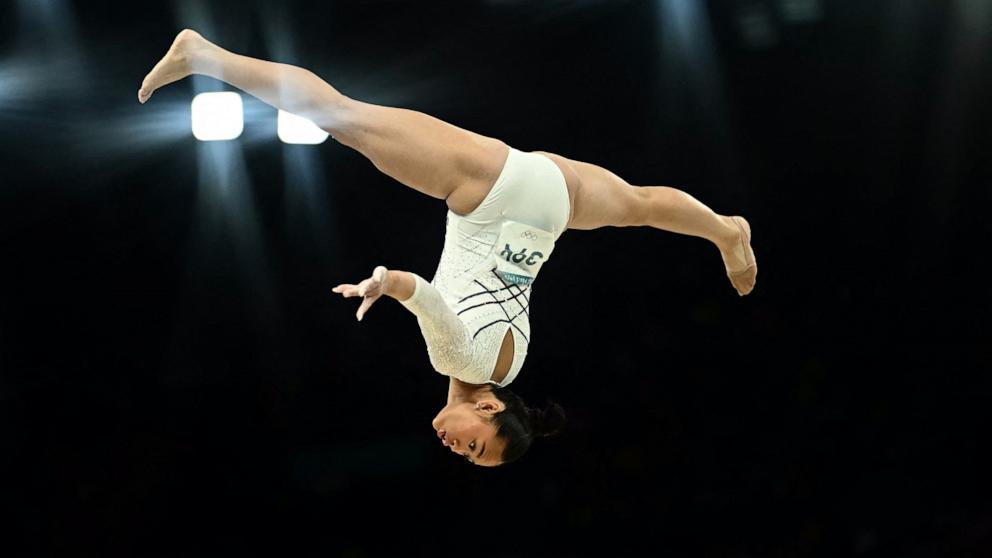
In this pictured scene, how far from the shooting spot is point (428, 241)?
4.10 meters

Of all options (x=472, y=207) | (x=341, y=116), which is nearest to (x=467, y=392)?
(x=472, y=207)

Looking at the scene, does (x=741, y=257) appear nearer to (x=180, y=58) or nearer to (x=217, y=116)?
(x=180, y=58)

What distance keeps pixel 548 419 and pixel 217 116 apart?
165cm

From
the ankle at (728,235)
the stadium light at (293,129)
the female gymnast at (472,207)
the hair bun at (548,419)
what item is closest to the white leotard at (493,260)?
the female gymnast at (472,207)

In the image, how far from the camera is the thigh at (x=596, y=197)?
2.85 meters

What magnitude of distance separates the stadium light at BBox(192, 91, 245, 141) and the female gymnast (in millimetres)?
1029

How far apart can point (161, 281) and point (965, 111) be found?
119 inches

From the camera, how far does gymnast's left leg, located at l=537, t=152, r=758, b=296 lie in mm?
2871

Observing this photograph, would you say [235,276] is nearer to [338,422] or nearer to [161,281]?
[161,281]

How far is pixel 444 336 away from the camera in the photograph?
96.7 inches

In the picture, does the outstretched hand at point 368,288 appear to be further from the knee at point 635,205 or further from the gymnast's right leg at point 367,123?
the knee at point 635,205

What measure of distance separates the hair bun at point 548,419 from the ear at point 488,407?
16 centimetres

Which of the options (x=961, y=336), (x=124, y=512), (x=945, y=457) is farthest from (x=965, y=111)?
(x=124, y=512)

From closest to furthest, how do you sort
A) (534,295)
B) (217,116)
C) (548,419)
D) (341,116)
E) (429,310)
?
(429,310) → (341,116) → (548,419) → (217,116) → (534,295)
